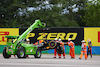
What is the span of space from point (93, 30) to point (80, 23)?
40505 mm

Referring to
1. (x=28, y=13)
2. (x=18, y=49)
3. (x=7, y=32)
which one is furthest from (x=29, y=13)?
(x=18, y=49)

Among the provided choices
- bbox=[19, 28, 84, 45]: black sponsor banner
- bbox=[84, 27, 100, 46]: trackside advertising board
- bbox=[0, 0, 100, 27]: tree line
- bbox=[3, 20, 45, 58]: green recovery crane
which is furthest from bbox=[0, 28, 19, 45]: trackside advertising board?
bbox=[0, 0, 100, 27]: tree line

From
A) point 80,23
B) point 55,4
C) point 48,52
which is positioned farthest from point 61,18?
point 48,52

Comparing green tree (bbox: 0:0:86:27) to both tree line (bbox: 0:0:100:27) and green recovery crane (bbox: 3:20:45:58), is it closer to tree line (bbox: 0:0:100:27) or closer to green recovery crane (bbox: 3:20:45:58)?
tree line (bbox: 0:0:100:27)

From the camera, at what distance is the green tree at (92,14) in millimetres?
78500

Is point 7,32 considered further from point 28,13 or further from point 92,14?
point 92,14

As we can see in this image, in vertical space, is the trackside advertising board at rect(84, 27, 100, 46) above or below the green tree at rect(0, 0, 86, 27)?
below

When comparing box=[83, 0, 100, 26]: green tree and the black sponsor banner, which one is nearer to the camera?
the black sponsor banner

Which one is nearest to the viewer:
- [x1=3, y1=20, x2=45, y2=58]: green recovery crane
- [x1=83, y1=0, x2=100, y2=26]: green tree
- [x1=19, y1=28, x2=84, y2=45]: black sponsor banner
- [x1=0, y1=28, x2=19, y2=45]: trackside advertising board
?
[x1=3, y1=20, x2=45, y2=58]: green recovery crane

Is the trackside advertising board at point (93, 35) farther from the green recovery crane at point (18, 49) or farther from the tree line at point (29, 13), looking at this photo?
the tree line at point (29, 13)

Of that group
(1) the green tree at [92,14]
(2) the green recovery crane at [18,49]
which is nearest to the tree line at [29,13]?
(1) the green tree at [92,14]

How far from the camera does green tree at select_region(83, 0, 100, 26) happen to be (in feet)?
258

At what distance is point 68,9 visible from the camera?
8344 cm

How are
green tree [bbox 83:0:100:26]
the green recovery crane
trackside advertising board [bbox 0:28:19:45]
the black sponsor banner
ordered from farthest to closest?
1. green tree [bbox 83:0:100:26]
2. trackside advertising board [bbox 0:28:19:45]
3. the black sponsor banner
4. the green recovery crane
